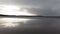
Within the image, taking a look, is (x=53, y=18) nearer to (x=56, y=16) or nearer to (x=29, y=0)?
(x=56, y=16)

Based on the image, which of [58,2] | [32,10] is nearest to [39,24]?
[32,10]

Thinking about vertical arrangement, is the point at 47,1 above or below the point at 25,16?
→ above

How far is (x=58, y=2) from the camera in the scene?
65 cm

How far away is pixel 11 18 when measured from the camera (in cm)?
65

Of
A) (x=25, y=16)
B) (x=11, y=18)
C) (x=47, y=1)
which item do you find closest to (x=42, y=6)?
(x=47, y=1)

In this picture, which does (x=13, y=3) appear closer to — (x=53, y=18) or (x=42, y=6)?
(x=42, y=6)

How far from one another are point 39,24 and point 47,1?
0.73 ft

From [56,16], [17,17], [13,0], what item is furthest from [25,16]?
[56,16]

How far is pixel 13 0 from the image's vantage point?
2.13 ft

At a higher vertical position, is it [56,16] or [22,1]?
[22,1]

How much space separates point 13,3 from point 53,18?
0.38 m

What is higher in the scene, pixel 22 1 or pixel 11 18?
pixel 22 1

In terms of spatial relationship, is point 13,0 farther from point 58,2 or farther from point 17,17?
point 58,2

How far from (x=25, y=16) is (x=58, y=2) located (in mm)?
316
